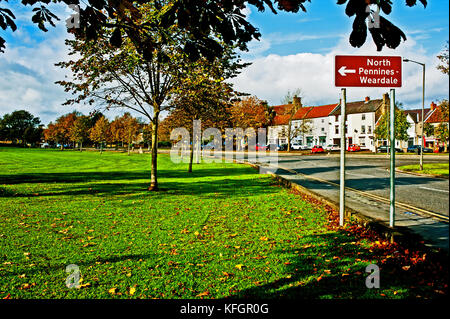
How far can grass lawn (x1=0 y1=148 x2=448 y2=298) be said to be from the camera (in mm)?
3707

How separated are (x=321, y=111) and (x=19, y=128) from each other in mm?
108655

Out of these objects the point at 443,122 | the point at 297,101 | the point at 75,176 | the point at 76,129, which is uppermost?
the point at 297,101

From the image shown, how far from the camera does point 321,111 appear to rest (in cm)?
8388

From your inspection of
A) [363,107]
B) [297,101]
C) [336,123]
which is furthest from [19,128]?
[363,107]

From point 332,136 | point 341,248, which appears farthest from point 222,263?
point 332,136

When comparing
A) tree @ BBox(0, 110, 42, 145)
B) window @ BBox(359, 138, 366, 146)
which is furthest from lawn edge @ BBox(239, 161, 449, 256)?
tree @ BBox(0, 110, 42, 145)

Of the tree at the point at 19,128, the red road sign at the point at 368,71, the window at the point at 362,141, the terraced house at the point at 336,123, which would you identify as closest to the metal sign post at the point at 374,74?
the red road sign at the point at 368,71

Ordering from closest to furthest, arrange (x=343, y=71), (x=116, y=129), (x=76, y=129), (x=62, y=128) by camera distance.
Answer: (x=343, y=71)
(x=76, y=129)
(x=116, y=129)
(x=62, y=128)

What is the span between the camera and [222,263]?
4.62 m

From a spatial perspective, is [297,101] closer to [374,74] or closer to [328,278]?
[374,74]

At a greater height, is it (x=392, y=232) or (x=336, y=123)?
(x=336, y=123)

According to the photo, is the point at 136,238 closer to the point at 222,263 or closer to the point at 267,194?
the point at 222,263

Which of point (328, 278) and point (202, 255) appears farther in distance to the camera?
point (202, 255)
